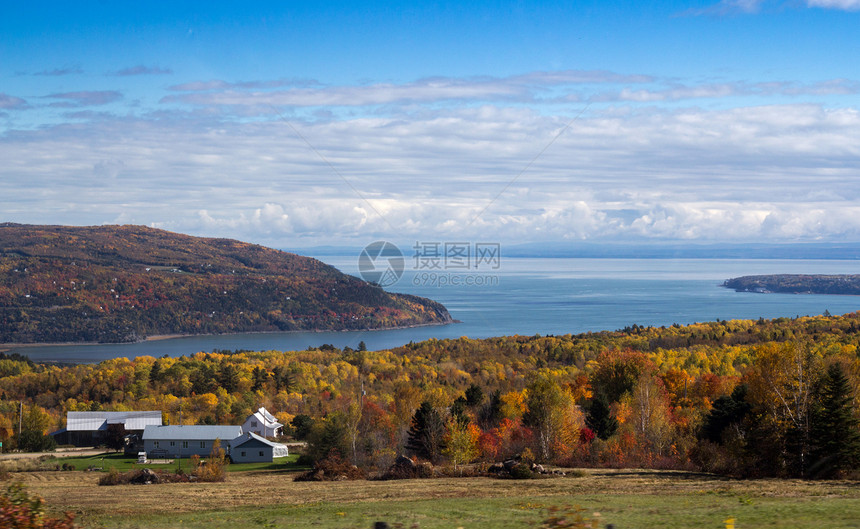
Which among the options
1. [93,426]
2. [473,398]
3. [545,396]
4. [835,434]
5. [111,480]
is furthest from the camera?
[93,426]

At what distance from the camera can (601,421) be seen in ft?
124

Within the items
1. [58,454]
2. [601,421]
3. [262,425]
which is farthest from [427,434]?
[58,454]

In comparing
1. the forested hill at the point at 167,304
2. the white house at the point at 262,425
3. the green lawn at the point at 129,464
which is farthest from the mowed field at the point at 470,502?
the forested hill at the point at 167,304

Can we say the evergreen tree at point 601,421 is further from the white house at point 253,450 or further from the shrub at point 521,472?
the white house at point 253,450

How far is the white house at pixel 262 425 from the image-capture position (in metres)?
51.7

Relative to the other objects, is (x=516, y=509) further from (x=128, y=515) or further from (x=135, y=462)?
(x=135, y=462)

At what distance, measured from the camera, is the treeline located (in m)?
24.9

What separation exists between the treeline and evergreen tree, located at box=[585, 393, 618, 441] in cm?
7

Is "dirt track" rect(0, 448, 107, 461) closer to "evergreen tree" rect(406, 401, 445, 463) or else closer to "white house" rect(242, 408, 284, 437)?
"white house" rect(242, 408, 284, 437)

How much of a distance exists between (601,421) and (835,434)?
51.7 feet

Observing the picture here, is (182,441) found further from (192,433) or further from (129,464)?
(129,464)

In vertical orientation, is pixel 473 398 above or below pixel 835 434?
below

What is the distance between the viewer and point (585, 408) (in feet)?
157

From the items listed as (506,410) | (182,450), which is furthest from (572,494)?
(182,450)
